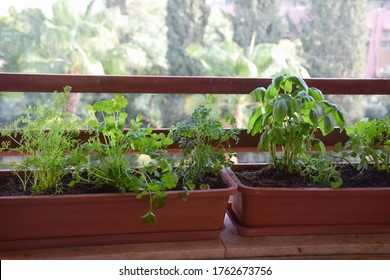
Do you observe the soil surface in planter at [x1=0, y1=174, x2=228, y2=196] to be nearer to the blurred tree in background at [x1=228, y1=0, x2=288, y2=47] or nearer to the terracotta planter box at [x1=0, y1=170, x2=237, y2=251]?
the terracotta planter box at [x1=0, y1=170, x2=237, y2=251]

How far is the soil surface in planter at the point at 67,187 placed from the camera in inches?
54.7

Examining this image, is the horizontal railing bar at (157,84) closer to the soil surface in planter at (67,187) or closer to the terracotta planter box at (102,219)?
the soil surface in planter at (67,187)

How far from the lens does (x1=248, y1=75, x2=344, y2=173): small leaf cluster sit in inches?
56.7

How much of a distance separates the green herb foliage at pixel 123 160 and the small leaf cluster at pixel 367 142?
26.4 inches

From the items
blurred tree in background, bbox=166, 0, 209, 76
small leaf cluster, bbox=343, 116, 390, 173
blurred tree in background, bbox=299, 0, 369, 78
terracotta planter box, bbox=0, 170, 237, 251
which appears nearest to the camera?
terracotta planter box, bbox=0, 170, 237, 251

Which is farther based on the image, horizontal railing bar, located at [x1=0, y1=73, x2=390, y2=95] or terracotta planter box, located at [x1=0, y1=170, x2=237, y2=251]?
horizontal railing bar, located at [x1=0, y1=73, x2=390, y2=95]

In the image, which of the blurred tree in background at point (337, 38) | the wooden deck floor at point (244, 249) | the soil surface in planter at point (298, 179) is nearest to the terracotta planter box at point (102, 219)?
the wooden deck floor at point (244, 249)

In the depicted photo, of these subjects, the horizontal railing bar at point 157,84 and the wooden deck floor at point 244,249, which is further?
the horizontal railing bar at point 157,84

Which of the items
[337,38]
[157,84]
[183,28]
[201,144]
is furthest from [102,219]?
[337,38]

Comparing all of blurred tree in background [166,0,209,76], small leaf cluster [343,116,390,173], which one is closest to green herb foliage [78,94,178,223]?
small leaf cluster [343,116,390,173]

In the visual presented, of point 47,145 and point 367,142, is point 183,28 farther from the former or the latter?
point 47,145

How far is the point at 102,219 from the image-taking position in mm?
1364

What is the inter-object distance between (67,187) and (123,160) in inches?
7.9

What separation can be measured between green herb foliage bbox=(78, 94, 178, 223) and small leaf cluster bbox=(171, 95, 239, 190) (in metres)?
0.09
